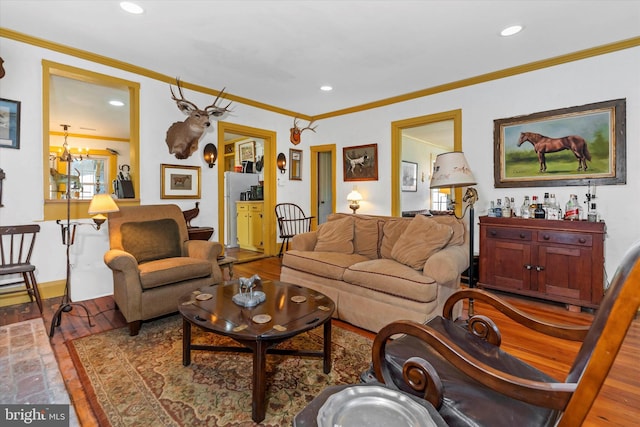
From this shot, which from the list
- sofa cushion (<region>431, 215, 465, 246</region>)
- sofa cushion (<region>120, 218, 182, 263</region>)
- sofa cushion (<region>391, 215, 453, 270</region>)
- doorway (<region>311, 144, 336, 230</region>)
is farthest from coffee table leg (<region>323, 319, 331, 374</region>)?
doorway (<region>311, 144, 336, 230</region>)

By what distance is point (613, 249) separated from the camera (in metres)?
3.03

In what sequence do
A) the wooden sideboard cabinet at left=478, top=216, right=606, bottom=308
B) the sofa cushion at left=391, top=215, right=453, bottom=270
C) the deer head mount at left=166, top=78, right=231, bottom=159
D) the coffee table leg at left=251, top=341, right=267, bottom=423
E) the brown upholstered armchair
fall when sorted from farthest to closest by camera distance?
the deer head mount at left=166, top=78, right=231, bottom=159 < the wooden sideboard cabinet at left=478, top=216, right=606, bottom=308 < the sofa cushion at left=391, top=215, right=453, bottom=270 < the brown upholstered armchair < the coffee table leg at left=251, top=341, right=267, bottom=423

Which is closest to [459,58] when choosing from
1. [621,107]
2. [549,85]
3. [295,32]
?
[549,85]

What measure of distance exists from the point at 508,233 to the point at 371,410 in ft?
10.3

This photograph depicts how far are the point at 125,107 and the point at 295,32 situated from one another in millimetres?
3881

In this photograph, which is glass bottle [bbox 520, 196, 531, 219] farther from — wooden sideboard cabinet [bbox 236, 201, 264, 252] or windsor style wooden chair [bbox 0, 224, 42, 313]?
windsor style wooden chair [bbox 0, 224, 42, 313]

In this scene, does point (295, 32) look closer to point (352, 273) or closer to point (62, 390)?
point (352, 273)

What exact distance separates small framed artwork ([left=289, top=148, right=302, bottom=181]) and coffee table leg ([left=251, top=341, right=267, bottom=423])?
4.25 metres

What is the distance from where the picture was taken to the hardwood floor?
154 centimetres

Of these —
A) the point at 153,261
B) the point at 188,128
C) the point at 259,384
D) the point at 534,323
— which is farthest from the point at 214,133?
the point at 534,323

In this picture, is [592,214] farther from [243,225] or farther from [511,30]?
[243,225]

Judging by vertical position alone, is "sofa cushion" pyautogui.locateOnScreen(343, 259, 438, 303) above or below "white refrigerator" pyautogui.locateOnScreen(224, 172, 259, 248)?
below

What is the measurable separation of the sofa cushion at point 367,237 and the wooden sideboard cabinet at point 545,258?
1.29 metres

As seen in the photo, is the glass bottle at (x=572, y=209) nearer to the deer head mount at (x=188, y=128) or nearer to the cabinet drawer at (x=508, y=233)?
the cabinet drawer at (x=508, y=233)
